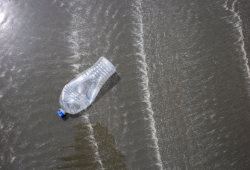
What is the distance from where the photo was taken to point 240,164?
4.25 feet

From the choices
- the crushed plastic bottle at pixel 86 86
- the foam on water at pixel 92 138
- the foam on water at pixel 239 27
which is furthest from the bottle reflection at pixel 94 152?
the foam on water at pixel 239 27

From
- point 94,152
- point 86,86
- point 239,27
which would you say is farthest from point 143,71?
point 239,27

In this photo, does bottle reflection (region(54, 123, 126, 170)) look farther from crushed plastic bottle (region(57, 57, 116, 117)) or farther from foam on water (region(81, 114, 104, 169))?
crushed plastic bottle (region(57, 57, 116, 117))

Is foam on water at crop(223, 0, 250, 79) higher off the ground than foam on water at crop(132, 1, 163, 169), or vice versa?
foam on water at crop(223, 0, 250, 79)

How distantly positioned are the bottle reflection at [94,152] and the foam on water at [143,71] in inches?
10.1

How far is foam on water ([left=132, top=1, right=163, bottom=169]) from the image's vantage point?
4.29 ft

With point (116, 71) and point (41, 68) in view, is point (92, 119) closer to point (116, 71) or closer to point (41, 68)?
point (116, 71)

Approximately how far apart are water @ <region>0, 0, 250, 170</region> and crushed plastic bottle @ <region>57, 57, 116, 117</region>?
0.05 meters

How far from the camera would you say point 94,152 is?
128cm

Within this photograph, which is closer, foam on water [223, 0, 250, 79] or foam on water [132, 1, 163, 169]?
foam on water [132, 1, 163, 169]

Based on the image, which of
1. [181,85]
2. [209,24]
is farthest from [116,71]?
[209,24]

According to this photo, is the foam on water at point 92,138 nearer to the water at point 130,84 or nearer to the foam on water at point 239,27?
the water at point 130,84

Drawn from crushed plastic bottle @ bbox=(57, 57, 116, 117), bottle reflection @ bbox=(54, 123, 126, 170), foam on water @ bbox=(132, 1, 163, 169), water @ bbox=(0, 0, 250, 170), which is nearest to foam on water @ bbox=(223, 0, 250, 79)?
water @ bbox=(0, 0, 250, 170)

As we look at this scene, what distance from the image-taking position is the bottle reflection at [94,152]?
1.26m
